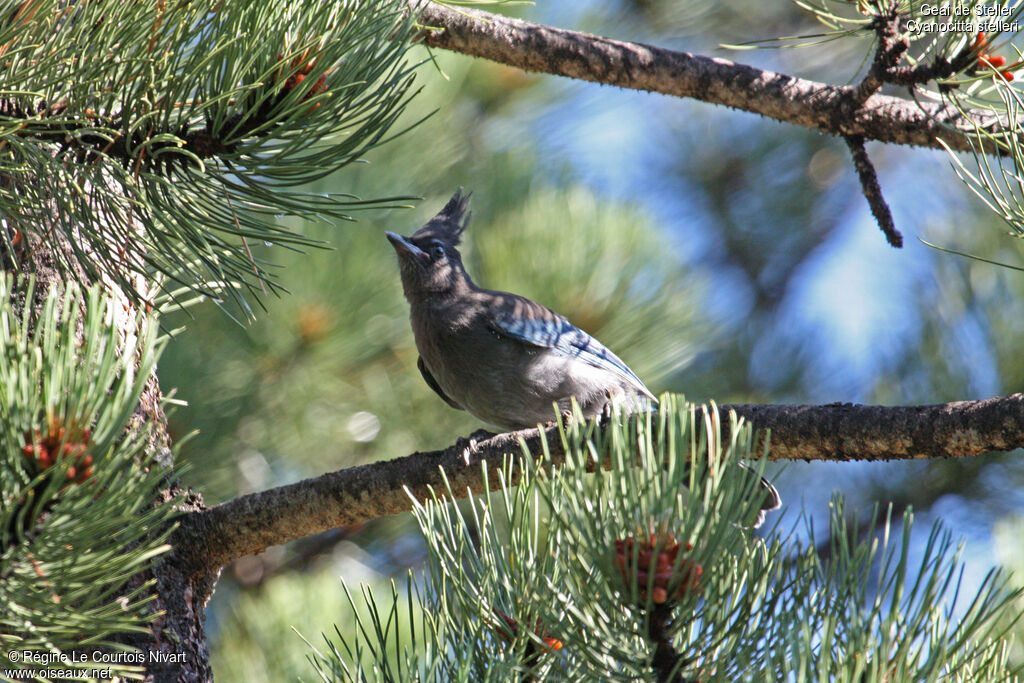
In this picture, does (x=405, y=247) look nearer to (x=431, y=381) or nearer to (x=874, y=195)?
(x=431, y=381)

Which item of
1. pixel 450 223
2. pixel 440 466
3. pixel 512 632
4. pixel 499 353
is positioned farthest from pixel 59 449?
pixel 450 223

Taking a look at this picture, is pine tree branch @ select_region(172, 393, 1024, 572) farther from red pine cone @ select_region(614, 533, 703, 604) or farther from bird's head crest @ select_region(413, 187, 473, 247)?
bird's head crest @ select_region(413, 187, 473, 247)

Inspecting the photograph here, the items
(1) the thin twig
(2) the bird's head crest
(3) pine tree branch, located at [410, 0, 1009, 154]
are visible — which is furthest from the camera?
(2) the bird's head crest

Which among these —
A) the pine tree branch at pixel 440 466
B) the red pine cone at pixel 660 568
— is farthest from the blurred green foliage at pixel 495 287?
the red pine cone at pixel 660 568

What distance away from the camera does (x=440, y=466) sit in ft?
6.73

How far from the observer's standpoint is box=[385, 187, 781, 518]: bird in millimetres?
3875

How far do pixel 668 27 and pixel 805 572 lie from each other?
5376mm

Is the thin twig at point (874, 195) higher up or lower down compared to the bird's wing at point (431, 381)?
higher up

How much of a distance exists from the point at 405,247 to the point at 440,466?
7.23ft

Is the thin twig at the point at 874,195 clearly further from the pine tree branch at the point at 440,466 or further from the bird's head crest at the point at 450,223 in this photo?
the bird's head crest at the point at 450,223

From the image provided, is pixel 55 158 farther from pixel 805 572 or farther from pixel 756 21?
pixel 756 21

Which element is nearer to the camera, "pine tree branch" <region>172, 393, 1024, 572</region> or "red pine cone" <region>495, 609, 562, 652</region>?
"red pine cone" <region>495, 609, 562, 652</region>

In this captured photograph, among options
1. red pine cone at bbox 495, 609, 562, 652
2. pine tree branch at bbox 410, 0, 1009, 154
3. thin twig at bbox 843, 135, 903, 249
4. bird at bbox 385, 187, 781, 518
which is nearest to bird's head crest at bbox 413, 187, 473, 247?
bird at bbox 385, 187, 781, 518

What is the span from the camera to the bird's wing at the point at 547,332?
154 inches
